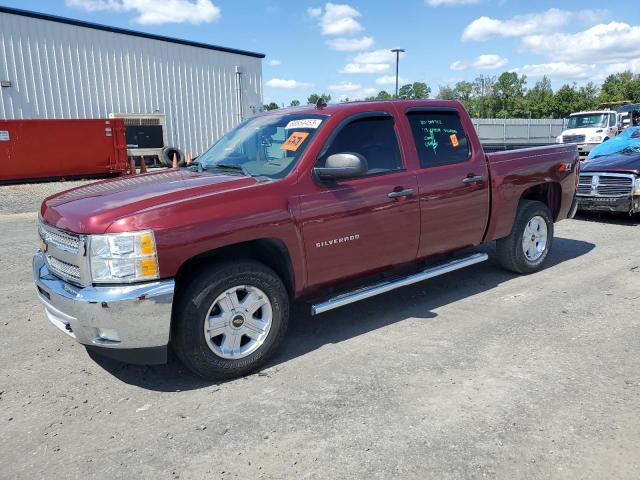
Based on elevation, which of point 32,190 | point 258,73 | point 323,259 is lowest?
point 32,190

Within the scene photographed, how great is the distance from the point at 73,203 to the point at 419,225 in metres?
2.77

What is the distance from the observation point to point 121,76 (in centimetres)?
2380

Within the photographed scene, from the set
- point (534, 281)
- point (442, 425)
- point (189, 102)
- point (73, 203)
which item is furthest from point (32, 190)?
point (442, 425)

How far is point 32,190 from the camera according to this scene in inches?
622

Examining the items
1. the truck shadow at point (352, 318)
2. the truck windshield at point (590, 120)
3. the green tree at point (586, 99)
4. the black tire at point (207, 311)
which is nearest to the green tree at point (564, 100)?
the green tree at point (586, 99)

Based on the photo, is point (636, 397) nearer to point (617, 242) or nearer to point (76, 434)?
point (76, 434)

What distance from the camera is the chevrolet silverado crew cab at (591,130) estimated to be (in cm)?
2275

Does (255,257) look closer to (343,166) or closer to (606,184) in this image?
(343,166)

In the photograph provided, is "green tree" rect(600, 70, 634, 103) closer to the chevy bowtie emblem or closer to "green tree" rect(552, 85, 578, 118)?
"green tree" rect(552, 85, 578, 118)

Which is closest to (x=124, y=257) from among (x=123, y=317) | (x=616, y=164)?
(x=123, y=317)

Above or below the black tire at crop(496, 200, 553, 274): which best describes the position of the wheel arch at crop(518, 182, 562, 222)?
above

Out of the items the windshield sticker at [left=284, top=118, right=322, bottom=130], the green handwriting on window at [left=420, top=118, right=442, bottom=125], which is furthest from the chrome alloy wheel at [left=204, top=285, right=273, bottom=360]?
the green handwriting on window at [left=420, top=118, right=442, bottom=125]

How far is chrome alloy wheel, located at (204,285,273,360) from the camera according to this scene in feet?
11.6

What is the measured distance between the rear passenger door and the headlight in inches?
94.9
